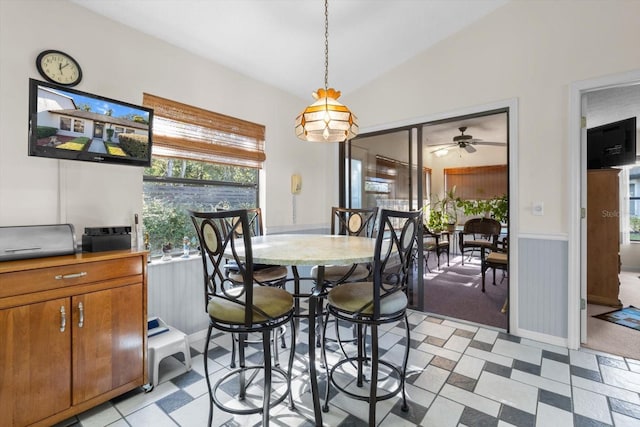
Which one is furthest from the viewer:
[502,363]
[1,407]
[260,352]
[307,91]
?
[307,91]

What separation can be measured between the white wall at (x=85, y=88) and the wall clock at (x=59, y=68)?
0.04 meters

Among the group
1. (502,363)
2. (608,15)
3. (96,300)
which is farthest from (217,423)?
(608,15)

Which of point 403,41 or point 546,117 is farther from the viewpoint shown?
point 403,41

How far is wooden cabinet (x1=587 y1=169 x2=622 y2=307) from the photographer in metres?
3.49

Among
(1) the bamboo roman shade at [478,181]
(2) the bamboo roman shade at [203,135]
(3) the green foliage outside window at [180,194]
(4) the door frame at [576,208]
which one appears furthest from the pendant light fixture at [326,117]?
(1) the bamboo roman shade at [478,181]

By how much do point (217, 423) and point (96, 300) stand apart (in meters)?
0.98

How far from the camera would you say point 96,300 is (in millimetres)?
1718

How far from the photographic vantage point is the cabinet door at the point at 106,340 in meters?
1.65

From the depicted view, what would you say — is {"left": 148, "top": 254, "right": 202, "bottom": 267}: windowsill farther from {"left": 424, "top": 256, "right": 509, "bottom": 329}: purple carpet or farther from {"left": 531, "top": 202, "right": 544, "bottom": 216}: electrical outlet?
{"left": 531, "top": 202, "right": 544, "bottom": 216}: electrical outlet

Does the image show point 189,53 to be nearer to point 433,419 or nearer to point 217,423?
point 217,423

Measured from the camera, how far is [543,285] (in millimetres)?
2641

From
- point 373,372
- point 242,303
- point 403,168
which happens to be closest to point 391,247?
point 373,372

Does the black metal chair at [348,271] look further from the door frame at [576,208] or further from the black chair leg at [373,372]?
the door frame at [576,208]

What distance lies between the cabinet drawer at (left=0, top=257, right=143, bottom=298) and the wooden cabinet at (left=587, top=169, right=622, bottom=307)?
4.78m
